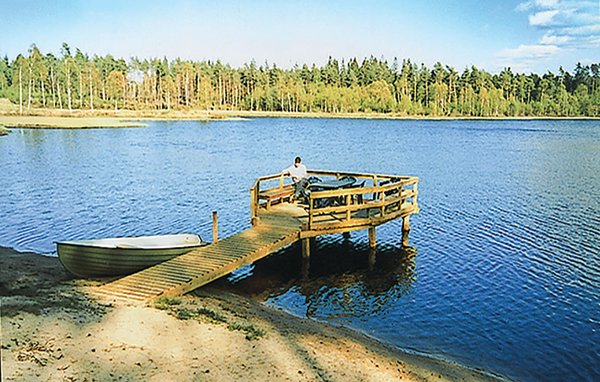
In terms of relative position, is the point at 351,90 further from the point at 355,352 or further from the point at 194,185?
the point at 355,352

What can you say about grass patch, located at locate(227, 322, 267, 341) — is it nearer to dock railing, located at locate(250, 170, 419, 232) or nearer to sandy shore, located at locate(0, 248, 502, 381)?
sandy shore, located at locate(0, 248, 502, 381)

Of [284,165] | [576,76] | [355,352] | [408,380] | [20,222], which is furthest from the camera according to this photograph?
[576,76]

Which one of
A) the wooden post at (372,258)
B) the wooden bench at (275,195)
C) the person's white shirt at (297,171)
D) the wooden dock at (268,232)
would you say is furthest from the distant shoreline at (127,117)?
the wooden post at (372,258)

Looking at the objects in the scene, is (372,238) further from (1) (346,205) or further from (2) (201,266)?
(2) (201,266)

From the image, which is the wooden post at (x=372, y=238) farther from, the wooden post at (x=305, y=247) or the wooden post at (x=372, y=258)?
the wooden post at (x=305, y=247)

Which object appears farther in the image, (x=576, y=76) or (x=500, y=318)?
(x=576, y=76)

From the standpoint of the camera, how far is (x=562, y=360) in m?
10.8

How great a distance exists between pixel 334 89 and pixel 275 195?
133 meters

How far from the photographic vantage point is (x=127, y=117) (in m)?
111

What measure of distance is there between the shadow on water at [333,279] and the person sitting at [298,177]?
2.04 metres

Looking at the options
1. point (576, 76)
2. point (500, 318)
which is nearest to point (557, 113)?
point (576, 76)

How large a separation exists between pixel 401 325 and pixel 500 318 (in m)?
2.65

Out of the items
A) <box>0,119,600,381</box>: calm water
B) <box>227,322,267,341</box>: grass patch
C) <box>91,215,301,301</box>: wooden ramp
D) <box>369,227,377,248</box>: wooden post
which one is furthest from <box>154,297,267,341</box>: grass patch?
<box>369,227,377,248</box>: wooden post

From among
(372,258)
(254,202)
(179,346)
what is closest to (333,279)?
(372,258)
